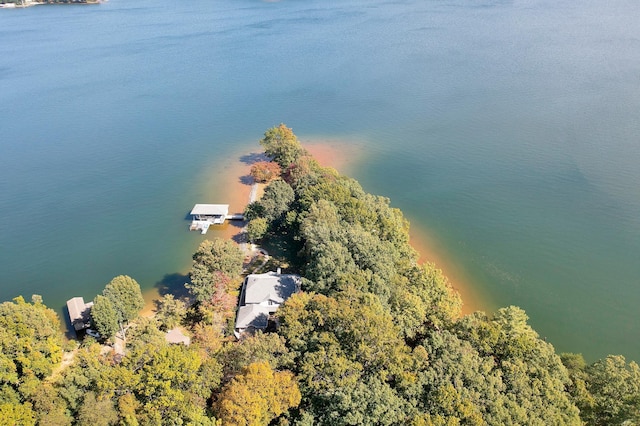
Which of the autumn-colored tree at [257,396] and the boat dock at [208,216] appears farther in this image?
the boat dock at [208,216]

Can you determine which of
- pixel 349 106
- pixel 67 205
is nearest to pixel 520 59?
pixel 349 106

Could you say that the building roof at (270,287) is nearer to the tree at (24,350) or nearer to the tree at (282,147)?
the tree at (24,350)

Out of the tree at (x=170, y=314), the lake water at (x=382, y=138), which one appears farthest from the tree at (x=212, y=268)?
the lake water at (x=382, y=138)

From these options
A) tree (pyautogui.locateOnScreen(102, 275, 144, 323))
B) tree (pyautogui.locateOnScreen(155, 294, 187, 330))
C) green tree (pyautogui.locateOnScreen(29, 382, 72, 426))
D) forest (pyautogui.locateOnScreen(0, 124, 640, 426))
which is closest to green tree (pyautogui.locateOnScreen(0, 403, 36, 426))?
forest (pyautogui.locateOnScreen(0, 124, 640, 426))

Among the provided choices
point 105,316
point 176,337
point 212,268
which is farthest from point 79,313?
point 212,268

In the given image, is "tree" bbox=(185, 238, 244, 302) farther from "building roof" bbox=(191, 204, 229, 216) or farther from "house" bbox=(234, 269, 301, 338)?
"building roof" bbox=(191, 204, 229, 216)

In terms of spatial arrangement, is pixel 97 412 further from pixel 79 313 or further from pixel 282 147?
pixel 282 147
